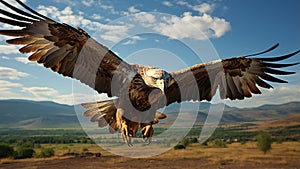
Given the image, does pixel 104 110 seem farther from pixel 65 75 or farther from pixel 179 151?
pixel 179 151

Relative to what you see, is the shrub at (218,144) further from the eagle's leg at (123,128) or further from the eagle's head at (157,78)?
the eagle's head at (157,78)

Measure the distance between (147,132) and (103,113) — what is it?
146 cm

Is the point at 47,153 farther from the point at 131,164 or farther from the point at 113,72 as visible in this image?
the point at 113,72

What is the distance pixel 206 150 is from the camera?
383 ft

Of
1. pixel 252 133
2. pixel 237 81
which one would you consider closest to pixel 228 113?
pixel 252 133

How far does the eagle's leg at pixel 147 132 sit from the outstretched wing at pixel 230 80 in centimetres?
98

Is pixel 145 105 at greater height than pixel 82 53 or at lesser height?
lesser

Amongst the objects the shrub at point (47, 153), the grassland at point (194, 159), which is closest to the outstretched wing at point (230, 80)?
the grassland at point (194, 159)

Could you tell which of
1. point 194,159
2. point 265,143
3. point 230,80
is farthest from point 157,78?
point 194,159

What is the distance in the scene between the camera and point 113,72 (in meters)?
6.60

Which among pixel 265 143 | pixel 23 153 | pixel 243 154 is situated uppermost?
pixel 265 143

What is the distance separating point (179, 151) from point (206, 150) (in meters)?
11.8

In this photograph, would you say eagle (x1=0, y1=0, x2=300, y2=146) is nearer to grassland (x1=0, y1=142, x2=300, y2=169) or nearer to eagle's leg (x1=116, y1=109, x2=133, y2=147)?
eagle's leg (x1=116, y1=109, x2=133, y2=147)

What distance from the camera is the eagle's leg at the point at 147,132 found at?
21.9 feet
